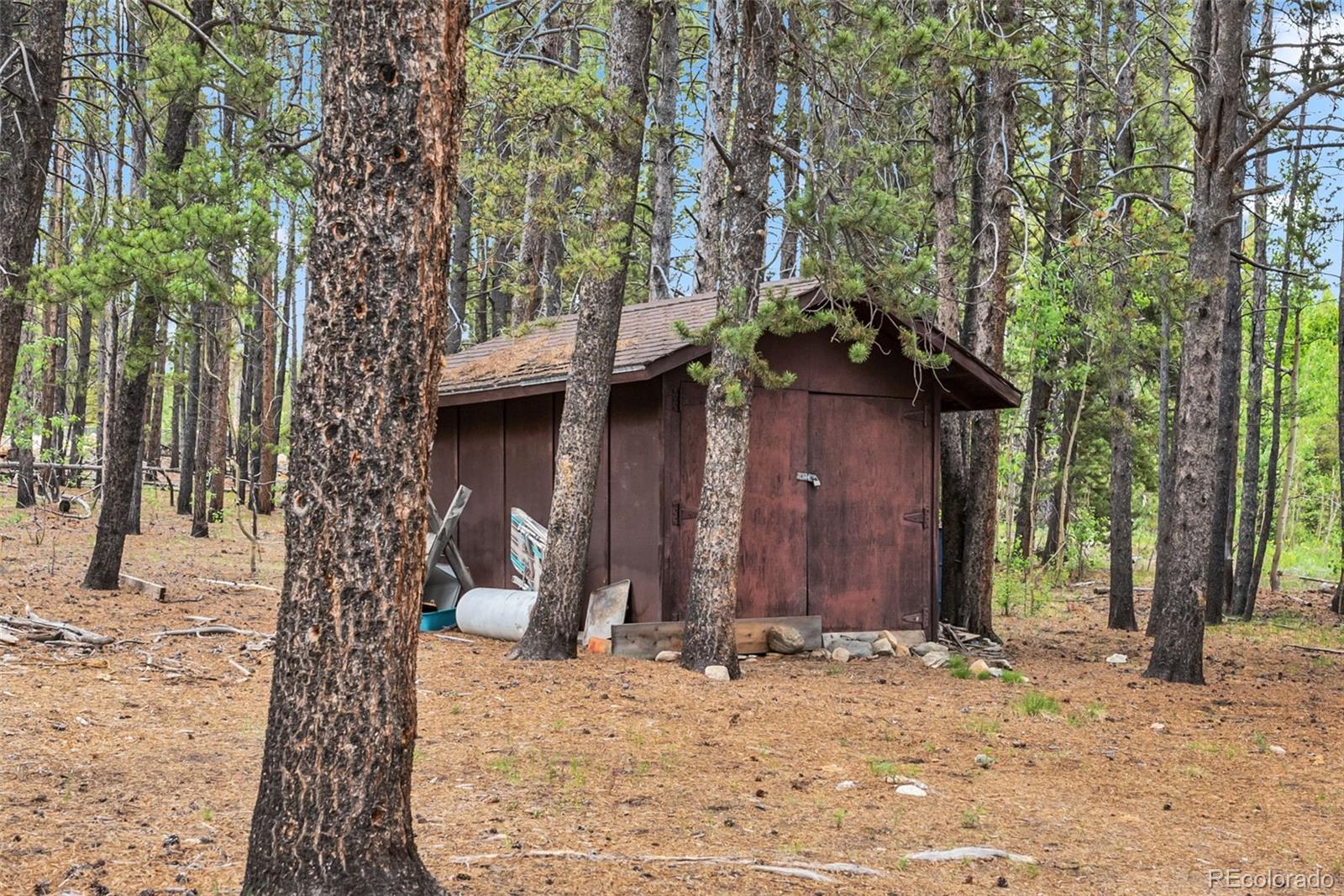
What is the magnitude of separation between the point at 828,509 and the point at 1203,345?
3.94m

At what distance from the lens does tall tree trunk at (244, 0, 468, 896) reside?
12.1 feet

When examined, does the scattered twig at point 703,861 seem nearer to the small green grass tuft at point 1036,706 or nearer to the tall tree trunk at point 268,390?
the small green grass tuft at point 1036,706

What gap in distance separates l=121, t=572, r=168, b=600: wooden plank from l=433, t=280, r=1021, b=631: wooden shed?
370 cm

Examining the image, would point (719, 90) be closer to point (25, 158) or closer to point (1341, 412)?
point (25, 158)

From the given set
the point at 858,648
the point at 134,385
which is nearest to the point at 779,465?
the point at 858,648

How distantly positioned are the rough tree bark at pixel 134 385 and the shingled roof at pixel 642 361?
3058mm

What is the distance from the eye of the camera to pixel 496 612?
12.0 meters

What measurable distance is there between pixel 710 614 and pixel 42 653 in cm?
538

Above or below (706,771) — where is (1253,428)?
above

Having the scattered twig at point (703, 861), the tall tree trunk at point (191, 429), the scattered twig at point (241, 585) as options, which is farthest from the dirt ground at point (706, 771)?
the tall tree trunk at point (191, 429)

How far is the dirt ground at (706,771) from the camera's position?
471cm

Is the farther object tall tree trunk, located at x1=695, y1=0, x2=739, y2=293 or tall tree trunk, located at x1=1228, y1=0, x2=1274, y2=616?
tall tree trunk, located at x1=1228, y1=0, x2=1274, y2=616

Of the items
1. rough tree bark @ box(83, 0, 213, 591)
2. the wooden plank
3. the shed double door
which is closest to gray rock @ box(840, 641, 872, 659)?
the shed double door
